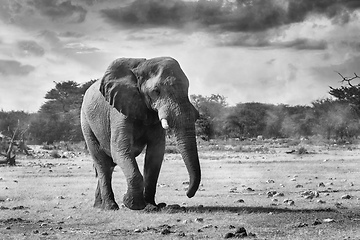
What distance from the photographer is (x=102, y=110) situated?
14.8m

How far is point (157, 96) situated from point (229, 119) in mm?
61940

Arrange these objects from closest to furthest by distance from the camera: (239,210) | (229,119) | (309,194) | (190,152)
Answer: (190,152) → (239,210) → (309,194) → (229,119)

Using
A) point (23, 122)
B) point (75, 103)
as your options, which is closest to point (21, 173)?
point (75, 103)

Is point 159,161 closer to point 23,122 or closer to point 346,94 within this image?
point 346,94

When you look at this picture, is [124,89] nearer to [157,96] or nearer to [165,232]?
[157,96]

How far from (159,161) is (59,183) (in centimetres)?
783

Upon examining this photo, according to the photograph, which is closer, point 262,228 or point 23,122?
point 262,228

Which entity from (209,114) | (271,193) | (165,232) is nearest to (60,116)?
(209,114)

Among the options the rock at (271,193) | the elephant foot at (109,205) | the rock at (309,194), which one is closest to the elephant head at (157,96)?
the elephant foot at (109,205)

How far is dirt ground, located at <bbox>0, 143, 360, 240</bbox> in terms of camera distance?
10922mm

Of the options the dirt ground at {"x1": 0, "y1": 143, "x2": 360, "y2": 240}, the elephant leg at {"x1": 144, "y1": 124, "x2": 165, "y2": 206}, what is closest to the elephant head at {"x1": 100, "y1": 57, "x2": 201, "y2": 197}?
the elephant leg at {"x1": 144, "y1": 124, "x2": 165, "y2": 206}

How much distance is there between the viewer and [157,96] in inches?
520

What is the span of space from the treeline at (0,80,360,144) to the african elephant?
38433 mm

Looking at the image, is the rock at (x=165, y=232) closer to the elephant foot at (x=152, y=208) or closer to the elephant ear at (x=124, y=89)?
the elephant foot at (x=152, y=208)
